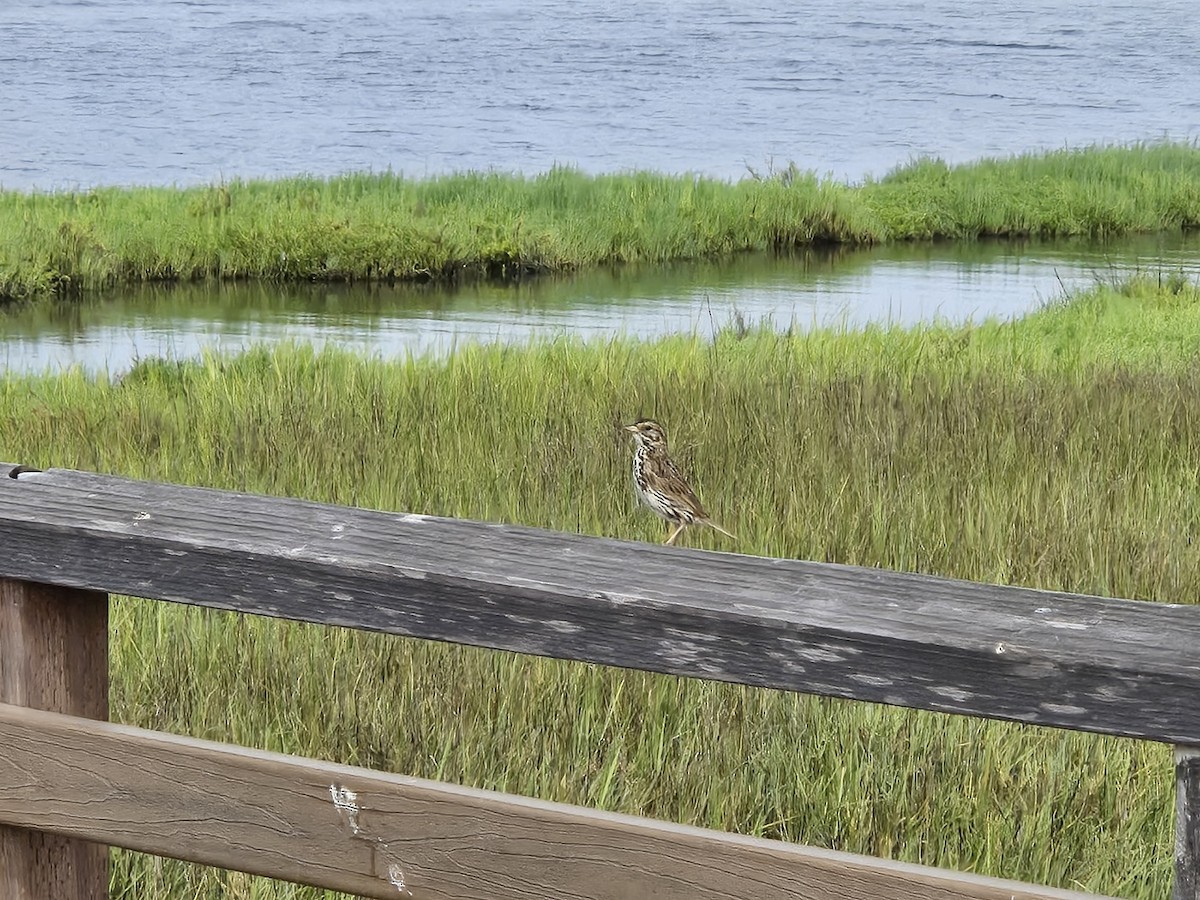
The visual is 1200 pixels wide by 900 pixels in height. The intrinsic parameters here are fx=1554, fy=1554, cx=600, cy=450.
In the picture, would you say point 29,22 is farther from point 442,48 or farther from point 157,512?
point 157,512

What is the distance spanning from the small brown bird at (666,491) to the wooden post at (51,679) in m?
3.64

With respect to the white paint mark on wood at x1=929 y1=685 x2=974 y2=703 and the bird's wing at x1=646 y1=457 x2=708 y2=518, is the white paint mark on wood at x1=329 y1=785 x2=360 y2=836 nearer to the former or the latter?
the white paint mark on wood at x1=929 y1=685 x2=974 y2=703

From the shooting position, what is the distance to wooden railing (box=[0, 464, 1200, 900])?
60.6 inches

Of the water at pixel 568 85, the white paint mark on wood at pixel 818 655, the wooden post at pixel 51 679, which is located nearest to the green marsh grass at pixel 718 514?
the wooden post at pixel 51 679

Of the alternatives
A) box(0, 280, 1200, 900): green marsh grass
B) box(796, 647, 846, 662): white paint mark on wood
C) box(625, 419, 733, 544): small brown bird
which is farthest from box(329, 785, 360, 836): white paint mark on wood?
box(625, 419, 733, 544): small brown bird

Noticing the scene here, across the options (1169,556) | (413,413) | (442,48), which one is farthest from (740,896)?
(442,48)

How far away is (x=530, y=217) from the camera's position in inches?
924

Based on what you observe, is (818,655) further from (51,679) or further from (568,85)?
(568,85)

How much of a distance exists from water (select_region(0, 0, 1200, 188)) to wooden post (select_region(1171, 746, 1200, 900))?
84.7 ft

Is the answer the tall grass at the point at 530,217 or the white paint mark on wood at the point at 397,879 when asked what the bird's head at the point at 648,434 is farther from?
the tall grass at the point at 530,217

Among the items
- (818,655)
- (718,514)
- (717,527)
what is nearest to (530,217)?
(718,514)

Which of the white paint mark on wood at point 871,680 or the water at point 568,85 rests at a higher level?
the white paint mark on wood at point 871,680

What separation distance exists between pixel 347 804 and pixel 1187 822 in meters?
0.90

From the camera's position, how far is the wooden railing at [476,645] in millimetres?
1539
